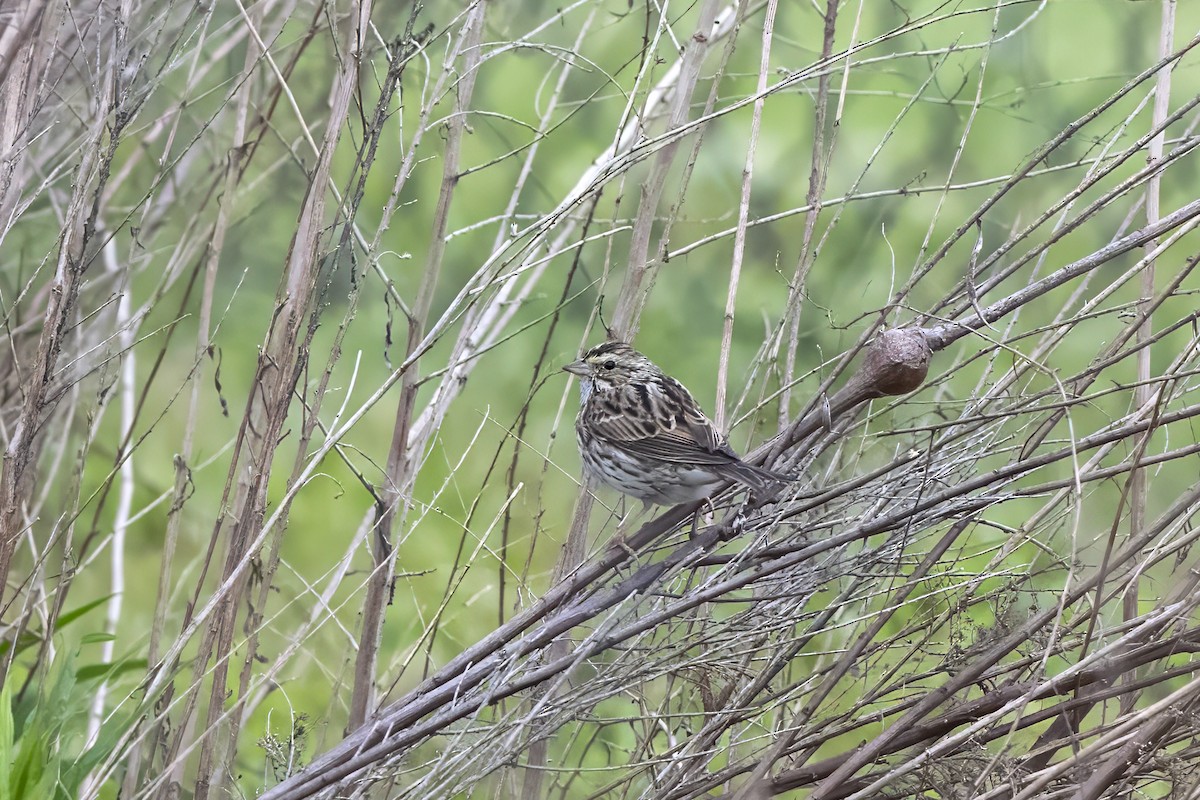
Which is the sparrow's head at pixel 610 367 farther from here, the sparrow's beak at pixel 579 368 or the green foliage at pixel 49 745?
the green foliage at pixel 49 745

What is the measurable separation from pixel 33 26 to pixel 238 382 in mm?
3066

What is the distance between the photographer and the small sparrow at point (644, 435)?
8.79 ft

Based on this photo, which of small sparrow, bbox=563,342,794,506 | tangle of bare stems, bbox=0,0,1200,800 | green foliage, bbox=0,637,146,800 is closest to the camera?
tangle of bare stems, bbox=0,0,1200,800

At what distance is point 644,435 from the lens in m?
2.97

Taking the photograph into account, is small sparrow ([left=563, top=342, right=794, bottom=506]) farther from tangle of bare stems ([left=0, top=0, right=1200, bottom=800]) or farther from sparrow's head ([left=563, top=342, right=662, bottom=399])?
tangle of bare stems ([left=0, top=0, right=1200, bottom=800])

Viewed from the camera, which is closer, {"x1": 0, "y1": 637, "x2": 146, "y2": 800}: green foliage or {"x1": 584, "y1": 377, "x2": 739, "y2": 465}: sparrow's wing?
{"x1": 0, "y1": 637, "x2": 146, "y2": 800}: green foliage

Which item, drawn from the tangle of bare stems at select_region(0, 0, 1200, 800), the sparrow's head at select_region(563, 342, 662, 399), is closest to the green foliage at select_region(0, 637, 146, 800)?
the tangle of bare stems at select_region(0, 0, 1200, 800)

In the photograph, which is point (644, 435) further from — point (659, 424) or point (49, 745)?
point (49, 745)

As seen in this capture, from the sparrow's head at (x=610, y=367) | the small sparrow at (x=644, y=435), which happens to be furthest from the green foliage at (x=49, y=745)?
the sparrow's head at (x=610, y=367)

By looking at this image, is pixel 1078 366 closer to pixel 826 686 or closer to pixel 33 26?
pixel 826 686

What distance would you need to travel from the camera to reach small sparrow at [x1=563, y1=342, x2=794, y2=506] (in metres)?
2.68

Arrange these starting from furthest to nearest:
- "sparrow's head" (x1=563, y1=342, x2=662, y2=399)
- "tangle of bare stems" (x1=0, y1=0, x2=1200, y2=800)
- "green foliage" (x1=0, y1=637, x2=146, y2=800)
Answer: "sparrow's head" (x1=563, y1=342, x2=662, y2=399) → "green foliage" (x1=0, y1=637, x2=146, y2=800) → "tangle of bare stems" (x1=0, y1=0, x2=1200, y2=800)

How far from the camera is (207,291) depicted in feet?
9.29

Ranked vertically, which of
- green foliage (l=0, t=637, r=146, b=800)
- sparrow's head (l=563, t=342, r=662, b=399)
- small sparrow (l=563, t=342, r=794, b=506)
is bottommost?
green foliage (l=0, t=637, r=146, b=800)
